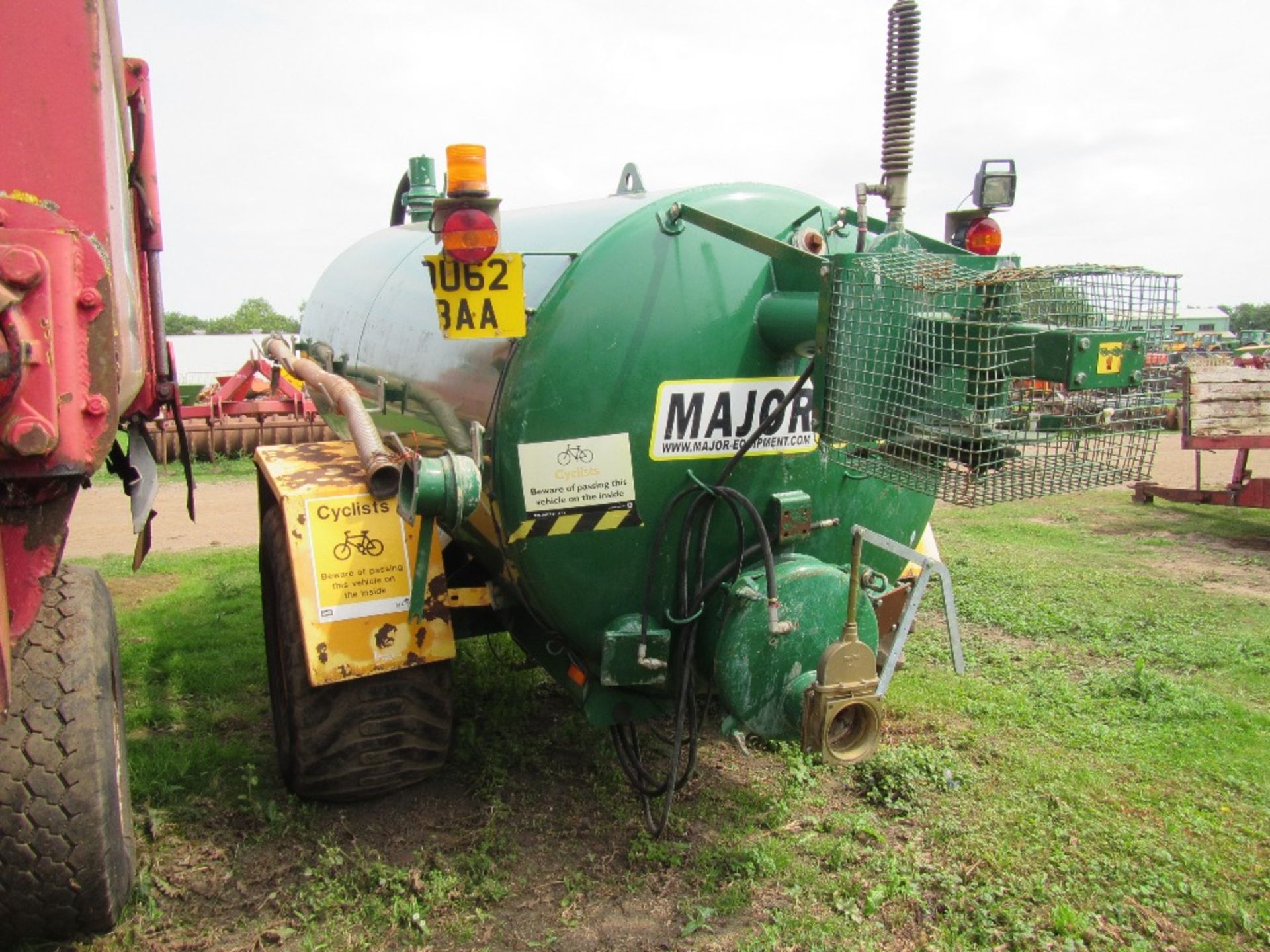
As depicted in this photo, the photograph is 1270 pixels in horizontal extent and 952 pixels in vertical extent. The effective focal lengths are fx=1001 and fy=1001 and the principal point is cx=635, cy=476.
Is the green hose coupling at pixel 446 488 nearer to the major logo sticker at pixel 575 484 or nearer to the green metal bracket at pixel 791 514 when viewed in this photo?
the major logo sticker at pixel 575 484

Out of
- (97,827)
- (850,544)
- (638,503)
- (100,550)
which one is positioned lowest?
(100,550)

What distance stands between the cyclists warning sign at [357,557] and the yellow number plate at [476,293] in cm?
72

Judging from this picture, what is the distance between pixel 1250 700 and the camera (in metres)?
4.56

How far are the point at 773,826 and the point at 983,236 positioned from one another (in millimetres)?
2205

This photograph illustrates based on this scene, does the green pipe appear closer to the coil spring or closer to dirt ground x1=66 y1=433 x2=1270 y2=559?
the coil spring

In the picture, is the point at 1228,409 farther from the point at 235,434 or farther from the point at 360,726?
the point at 235,434

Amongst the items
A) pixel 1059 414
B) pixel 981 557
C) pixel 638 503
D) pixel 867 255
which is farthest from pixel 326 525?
pixel 981 557

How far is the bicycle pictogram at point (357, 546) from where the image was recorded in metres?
3.19

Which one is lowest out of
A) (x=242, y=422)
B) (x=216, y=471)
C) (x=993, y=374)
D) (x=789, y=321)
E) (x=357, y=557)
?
(x=216, y=471)

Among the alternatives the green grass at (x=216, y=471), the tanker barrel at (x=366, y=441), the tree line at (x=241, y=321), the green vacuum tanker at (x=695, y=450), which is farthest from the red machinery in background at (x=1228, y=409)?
the tree line at (x=241, y=321)

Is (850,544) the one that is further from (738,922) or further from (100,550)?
(100,550)

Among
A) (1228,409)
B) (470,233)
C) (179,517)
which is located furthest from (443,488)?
(1228,409)

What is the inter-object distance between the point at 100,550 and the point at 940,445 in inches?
280

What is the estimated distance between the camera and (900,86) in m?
3.08
